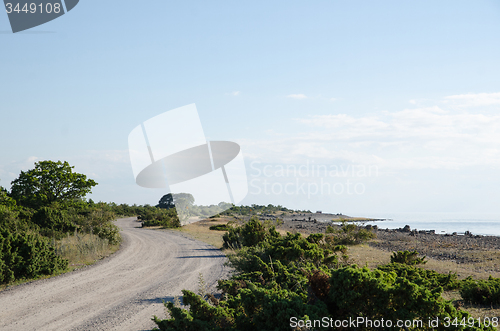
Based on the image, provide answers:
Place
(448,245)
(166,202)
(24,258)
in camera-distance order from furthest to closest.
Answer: (166,202)
(448,245)
(24,258)

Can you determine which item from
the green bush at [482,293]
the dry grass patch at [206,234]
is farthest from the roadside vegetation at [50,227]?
the green bush at [482,293]

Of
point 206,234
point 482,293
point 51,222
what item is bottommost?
point 206,234

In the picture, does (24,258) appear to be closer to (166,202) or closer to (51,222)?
(51,222)

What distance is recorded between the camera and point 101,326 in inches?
287

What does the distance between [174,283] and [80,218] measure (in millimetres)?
→ 16709

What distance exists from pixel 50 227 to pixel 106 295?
14.8 meters

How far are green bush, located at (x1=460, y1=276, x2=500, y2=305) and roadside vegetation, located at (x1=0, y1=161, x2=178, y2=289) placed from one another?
1407cm

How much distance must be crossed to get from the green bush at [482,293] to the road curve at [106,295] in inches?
287

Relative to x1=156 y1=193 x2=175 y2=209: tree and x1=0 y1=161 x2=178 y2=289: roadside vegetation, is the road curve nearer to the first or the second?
x1=0 y1=161 x2=178 y2=289: roadside vegetation

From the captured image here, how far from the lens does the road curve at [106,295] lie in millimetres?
7582

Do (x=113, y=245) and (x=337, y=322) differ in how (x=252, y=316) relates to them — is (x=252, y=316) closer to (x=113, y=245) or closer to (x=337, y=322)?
(x=337, y=322)

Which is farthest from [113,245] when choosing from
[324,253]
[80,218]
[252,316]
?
[252,316]

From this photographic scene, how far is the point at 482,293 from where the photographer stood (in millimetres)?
7789

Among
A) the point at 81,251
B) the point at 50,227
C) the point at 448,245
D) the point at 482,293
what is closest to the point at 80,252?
the point at 81,251
